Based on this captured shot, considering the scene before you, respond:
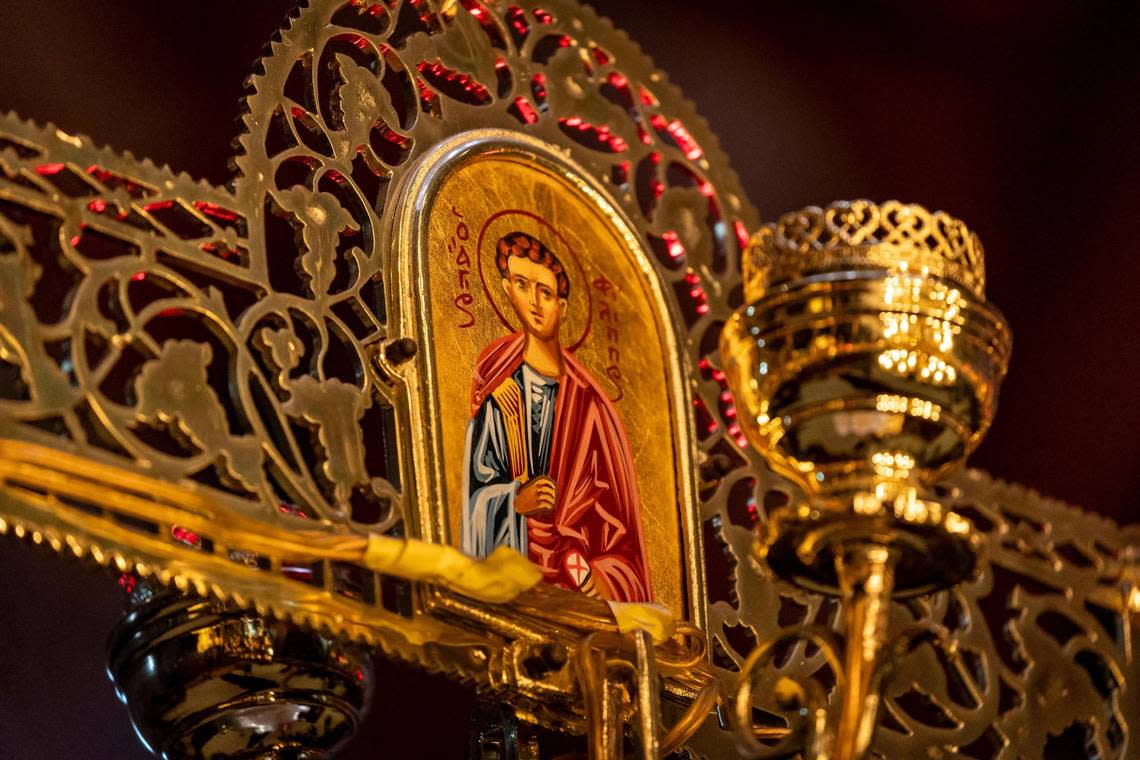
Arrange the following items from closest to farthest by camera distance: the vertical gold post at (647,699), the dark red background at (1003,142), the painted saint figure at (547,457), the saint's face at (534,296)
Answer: the vertical gold post at (647,699), the painted saint figure at (547,457), the saint's face at (534,296), the dark red background at (1003,142)

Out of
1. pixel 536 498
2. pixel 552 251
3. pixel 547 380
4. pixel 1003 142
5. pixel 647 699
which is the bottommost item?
pixel 647 699

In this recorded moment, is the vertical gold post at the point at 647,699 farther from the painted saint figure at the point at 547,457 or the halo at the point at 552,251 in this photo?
the halo at the point at 552,251

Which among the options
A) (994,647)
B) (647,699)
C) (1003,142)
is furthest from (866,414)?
(1003,142)

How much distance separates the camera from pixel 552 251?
→ 1612mm

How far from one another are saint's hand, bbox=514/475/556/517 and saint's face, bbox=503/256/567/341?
14cm

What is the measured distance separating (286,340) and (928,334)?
1.47 feet

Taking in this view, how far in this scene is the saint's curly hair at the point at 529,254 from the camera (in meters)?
1.56

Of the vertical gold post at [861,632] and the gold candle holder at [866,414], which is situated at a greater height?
A: the gold candle holder at [866,414]

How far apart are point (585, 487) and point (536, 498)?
6cm

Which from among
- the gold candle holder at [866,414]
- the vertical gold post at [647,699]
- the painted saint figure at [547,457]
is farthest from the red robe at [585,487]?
the gold candle holder at [866,414]

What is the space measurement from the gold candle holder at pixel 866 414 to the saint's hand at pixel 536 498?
25 cm

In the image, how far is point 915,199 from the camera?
97.6 inches

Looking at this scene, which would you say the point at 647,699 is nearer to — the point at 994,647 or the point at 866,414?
the point at 866,414

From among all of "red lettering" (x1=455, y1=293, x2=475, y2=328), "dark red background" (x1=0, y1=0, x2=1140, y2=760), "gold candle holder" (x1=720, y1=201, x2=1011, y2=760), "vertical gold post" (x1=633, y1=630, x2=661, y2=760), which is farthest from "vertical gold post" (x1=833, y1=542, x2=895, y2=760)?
"dark red background" (x1=0, y1=0, x2=1140, y2=760)
